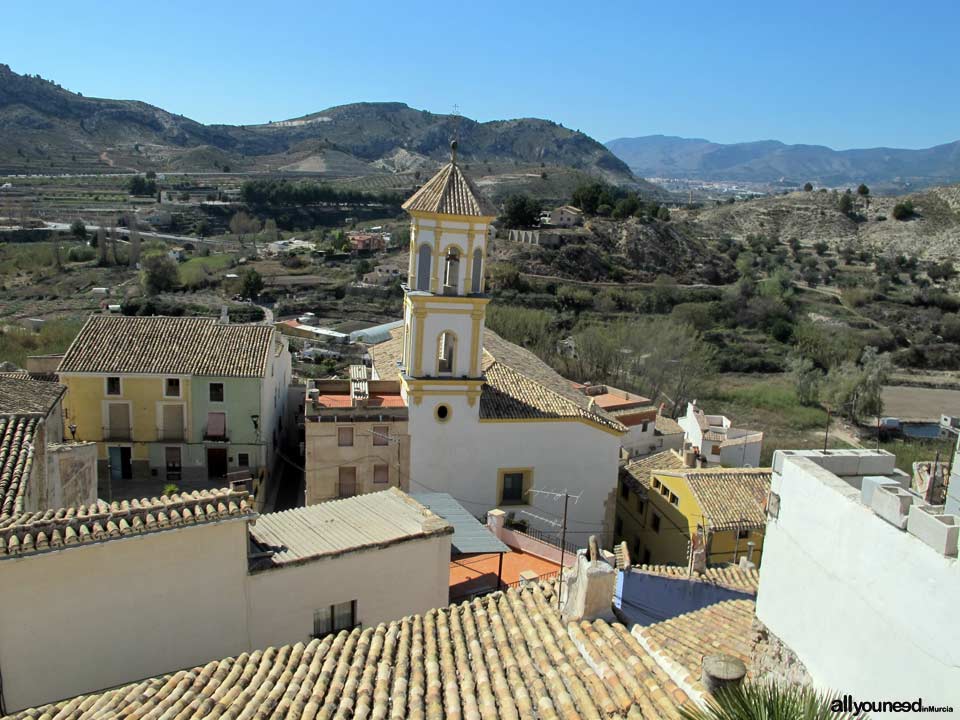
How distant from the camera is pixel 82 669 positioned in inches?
292

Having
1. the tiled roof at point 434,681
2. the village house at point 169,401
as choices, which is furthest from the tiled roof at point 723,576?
the village house at point 169,401

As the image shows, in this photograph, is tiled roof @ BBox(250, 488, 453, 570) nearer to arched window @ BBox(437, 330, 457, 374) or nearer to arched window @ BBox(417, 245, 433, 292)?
arched window @ BBox(437, 330, 457, 374)

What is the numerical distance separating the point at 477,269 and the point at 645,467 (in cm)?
885

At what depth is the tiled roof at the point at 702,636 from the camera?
5.82m

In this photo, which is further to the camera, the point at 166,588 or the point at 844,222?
the point at 844,222

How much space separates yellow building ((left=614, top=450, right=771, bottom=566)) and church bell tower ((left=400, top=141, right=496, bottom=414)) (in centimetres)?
592

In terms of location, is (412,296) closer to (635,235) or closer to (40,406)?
(40,406)

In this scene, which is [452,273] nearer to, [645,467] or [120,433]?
[645,467]

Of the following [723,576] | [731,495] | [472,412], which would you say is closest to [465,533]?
[723,576]

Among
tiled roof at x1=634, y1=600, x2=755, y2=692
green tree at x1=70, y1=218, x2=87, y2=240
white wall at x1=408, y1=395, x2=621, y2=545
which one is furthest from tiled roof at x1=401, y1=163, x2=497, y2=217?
green tree at x1=70, y1=218, x2=87, y2=240

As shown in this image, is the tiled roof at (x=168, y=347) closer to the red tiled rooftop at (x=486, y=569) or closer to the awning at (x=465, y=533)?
the awning at (x=465, y=533)

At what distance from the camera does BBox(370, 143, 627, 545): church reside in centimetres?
1764

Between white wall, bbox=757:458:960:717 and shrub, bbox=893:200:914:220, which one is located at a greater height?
shrub, bbox=893:200:914:220

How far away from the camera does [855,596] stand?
174 inches
